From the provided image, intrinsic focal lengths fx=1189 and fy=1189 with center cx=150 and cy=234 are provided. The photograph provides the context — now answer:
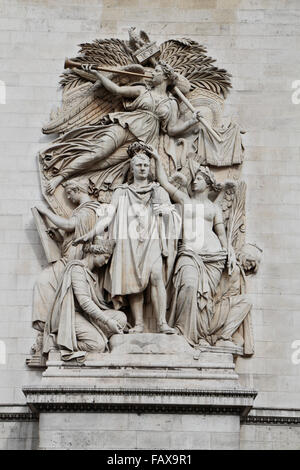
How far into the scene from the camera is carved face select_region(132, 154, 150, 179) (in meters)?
15.8

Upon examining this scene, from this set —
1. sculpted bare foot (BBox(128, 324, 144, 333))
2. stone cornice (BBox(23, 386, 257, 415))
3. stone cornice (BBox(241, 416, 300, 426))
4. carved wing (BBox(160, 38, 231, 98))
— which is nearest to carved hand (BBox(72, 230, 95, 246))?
sculpted bare foot (BBox(128, 324, 144, 333))

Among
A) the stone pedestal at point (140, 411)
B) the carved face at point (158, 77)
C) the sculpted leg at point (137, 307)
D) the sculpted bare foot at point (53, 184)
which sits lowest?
the stone pedestal at point (140, 411)

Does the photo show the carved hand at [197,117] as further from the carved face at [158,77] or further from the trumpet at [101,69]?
the trumpet at [101,69]

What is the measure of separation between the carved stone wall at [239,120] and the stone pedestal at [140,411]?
0.78 metres

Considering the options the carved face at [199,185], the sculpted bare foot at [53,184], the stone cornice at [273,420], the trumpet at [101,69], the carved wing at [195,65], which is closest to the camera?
the stone cornice at [273,420]

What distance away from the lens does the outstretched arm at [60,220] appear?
1576 centimetres

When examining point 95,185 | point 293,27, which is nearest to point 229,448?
point 95,185

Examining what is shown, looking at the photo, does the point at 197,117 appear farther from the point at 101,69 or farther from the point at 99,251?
the point at 99,251

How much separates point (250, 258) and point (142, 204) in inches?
63.7

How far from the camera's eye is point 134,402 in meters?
14.4

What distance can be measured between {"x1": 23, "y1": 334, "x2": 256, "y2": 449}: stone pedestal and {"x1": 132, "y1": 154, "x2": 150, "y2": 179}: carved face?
277 cm

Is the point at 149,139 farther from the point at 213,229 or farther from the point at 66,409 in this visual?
the point at 66,409

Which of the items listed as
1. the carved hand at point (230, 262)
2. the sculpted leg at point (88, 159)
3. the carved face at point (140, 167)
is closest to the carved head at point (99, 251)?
the carved face at point (140, 167)

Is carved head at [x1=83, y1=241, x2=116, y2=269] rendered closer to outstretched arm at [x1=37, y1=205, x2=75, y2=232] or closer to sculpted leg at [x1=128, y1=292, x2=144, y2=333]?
outstretched arm at [x1=37, y1=205, x2=75, y2=232]
